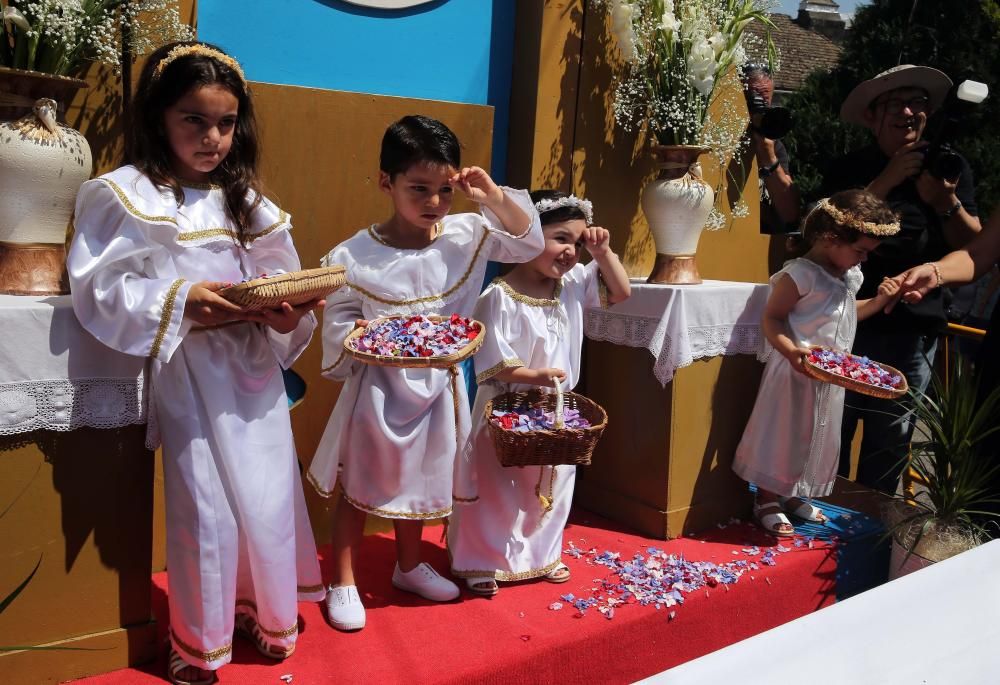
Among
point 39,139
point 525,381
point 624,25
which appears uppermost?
point 624,25

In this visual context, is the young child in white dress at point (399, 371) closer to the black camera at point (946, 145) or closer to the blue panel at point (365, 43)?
the blue panel at point (365, 43)

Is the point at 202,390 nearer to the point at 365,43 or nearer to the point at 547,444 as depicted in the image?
the point at 547,444

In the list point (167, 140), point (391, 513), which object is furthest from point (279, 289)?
point (391, 513)

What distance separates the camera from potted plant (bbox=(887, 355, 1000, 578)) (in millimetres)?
3721

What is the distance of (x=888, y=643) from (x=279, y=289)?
1.76 metres

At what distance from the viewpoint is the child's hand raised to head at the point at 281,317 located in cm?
237

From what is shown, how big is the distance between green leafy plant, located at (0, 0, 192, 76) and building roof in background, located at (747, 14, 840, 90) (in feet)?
59.6

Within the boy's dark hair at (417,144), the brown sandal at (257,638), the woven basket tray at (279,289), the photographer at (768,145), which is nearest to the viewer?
the woven basket tray at (279,289)

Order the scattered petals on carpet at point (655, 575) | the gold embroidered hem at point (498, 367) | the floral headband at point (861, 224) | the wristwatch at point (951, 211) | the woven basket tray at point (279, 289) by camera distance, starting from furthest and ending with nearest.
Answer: the wristwatch at point (951, 211), the floral headband at point (861, 224), the scattered petals on carpet at point (655, 575), the gold embroidered hem at point (498, 367), the woven basket tray at point (279, 289)

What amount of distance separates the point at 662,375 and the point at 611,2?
171 centimetres

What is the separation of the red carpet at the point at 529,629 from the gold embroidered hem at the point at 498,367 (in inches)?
32.6

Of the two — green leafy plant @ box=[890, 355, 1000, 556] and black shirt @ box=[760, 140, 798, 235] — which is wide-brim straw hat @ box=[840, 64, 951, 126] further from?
green leafy plant @ box=[890, 355, 1000, 556]

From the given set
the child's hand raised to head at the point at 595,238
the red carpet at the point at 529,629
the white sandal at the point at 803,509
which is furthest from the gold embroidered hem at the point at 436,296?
the white sandal at the point at 803,509

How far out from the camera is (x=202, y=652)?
2.43 meters
